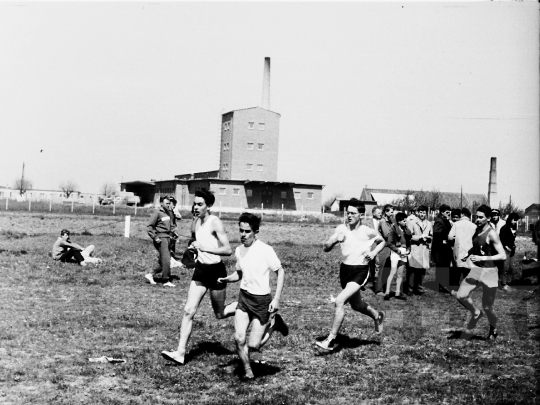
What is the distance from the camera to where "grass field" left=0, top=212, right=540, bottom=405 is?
6465mm

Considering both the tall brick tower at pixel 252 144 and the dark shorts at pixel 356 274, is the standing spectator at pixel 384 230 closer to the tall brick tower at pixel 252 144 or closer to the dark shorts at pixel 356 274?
the dark shorts at pixel 356 274

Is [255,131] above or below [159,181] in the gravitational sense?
above

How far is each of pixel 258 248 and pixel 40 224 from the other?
31400 mm

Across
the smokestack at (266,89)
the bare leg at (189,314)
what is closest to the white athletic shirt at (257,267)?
the bare leg at (189,314)

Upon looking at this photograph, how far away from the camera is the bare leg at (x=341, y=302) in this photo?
27.3 feet

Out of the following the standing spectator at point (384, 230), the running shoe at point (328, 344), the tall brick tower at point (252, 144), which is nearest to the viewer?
the running shoe at point (328, 344)

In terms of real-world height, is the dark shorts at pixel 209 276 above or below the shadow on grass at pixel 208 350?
above

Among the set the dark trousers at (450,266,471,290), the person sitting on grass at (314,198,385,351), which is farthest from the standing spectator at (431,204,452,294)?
the person sitting on grass at (314,198,385,351)

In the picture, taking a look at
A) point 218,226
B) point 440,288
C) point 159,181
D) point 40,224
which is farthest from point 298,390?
point 159,181

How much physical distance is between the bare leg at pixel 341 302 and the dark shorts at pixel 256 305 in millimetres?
1509

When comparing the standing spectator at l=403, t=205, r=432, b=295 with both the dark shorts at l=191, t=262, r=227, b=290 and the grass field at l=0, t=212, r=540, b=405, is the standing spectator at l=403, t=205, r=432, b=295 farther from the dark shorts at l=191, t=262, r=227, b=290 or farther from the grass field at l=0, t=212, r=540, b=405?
the dark shorts at l=191, t=262, r=227, b=290

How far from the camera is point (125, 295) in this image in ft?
43.4

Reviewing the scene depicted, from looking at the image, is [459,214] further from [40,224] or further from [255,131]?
[255,131]

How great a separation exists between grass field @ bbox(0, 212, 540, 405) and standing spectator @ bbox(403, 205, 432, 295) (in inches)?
25.0
